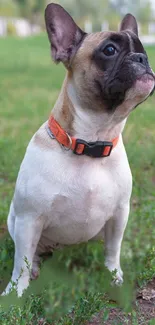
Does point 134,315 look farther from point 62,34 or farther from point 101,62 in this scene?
point 62,34

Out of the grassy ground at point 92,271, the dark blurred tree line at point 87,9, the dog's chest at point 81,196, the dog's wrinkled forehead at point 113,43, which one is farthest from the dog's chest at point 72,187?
the dark blurred tree line at point 87,9

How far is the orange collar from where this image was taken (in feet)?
8.59

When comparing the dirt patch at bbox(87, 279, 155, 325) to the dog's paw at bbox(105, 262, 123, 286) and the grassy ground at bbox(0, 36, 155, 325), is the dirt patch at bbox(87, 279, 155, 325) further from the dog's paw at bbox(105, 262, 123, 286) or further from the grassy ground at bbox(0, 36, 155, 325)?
the dog's paw at bbox(105, 262, 123, 286)

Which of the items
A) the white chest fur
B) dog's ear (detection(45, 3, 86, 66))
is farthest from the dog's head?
the white chest fur

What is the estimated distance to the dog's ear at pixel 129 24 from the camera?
113 inches

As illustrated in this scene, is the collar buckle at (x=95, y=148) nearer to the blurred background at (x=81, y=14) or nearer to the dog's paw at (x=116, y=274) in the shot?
the dog's paw at (x=116, y=274)

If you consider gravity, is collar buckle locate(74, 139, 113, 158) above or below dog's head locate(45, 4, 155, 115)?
below

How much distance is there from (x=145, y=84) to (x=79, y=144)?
43cm

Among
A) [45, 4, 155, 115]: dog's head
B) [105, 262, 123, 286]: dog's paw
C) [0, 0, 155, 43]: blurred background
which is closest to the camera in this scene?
[45, 4, 155, 115]: dog's head

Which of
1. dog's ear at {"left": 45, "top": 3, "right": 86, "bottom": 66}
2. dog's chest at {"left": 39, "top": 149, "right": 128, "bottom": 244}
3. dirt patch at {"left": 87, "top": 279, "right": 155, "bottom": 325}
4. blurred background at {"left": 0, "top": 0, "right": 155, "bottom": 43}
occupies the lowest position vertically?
blurred background at {"left": 0, "top": 0, "right": 155, "bottom": 43}

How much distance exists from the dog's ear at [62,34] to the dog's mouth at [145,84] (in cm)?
42

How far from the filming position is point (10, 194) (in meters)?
4.16

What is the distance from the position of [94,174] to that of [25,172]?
0.35 metres

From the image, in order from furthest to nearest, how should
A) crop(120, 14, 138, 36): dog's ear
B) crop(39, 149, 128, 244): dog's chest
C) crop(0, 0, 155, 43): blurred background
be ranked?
crop(0, 0, 155, 43): blurred background
crop(120, 14, 138, 36): dog's ear
crop(39, 149, 128, 244): dog's chest
